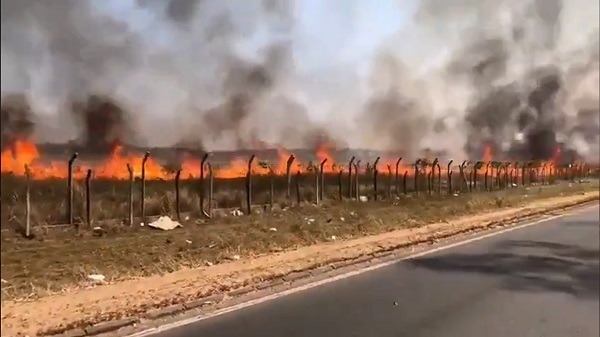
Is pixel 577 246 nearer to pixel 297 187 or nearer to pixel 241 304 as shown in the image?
pixel 297 187

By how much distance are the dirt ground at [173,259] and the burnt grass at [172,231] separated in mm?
24

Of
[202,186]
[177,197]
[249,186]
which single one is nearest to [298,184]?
[249,186]

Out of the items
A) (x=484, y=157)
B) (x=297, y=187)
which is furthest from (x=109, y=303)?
(x=484, y=157)

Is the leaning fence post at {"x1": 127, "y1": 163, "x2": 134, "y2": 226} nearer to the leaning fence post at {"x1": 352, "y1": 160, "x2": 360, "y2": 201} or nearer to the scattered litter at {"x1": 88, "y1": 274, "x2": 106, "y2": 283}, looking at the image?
the scattered litter at {"x1": 88, "y1": 274, "x2": 106, "y2": 283}

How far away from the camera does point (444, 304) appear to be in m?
6.71

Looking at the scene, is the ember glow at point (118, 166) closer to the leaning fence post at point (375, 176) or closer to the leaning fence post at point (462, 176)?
the leaning fence post at point (375, 176)

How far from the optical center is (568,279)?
8086 mm

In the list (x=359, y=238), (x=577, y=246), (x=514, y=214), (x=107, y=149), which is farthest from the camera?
(x=514, y=214)

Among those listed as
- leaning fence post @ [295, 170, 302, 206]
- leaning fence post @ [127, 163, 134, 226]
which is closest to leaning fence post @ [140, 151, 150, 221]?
leaning fence post @ [127, 163, 134, 226]

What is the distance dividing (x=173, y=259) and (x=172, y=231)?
5.11ft

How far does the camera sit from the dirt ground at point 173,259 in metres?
6.47

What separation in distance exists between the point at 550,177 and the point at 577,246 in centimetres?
1532

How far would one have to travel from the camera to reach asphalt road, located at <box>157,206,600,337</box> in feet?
18.7

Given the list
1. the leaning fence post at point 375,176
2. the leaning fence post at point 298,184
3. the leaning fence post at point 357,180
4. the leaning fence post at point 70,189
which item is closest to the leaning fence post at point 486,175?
the leaning fence post at point 375,176
